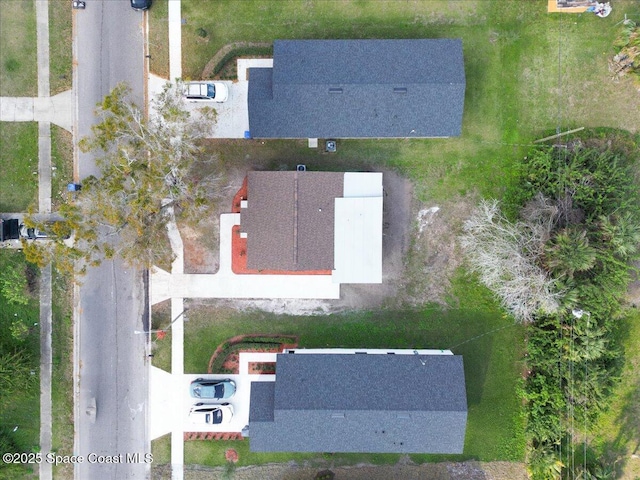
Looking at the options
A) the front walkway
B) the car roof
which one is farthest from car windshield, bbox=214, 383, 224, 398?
the car roof

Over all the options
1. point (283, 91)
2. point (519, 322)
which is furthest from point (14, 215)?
point (519, 322)

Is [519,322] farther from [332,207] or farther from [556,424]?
[332,207]

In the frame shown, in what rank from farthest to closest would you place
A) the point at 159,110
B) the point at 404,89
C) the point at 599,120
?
the point at 599,120 → the point at 404,89 → the point at 159,110

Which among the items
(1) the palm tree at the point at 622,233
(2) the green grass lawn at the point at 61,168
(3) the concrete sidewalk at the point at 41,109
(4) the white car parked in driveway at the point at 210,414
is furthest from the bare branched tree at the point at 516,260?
(3) the concrete sidewalk at the point at 41,109

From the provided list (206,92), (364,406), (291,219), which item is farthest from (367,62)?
(364,406)

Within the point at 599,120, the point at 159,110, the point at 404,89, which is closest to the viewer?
the point at 159,110
